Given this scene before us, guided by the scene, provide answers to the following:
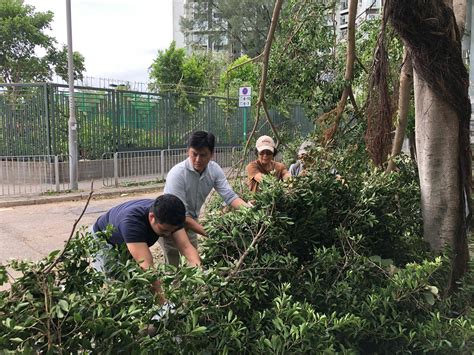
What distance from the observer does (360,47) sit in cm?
696

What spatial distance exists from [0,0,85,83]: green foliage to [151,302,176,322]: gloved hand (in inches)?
1056

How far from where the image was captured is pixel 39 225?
8625 millimetres

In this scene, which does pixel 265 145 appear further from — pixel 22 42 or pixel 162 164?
pixel 22 42

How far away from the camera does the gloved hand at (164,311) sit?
1.94 meters

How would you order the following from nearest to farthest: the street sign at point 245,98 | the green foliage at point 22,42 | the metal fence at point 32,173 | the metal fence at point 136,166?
the street sign at point 245,98, the metal fence at point 32,173, the metal fence at point 136,166, the green foliage at point 22,42

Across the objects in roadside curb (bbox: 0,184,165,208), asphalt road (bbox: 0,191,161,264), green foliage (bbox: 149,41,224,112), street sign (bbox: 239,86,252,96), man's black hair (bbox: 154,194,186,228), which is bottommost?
asphalt road (bbox: 0,191,161,264)

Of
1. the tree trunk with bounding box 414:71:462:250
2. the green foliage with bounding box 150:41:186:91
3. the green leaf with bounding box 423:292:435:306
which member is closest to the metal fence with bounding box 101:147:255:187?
the tree trunk with bounding box 414:71:462:250

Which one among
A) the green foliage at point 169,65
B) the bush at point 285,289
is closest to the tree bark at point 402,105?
the bush at point 285,289

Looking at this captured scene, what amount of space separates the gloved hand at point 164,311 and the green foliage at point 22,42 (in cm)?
2681

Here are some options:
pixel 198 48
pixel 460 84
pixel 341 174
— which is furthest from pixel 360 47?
pixel 198 48

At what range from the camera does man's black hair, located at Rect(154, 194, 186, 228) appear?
271 centimetres

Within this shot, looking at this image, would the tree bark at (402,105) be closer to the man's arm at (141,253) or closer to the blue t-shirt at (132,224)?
the blue t-shirt at (132,224)

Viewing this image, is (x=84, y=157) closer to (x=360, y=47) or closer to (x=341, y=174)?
(x=360, y=47)

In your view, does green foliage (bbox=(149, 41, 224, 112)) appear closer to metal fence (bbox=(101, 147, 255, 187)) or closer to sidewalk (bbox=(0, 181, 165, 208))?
metal fence (bbox=(101, 147, 255, 187))
